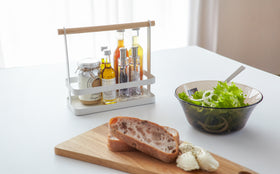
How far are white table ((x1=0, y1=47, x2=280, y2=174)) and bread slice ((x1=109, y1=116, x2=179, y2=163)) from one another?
103 millimetres

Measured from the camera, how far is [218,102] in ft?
3.40

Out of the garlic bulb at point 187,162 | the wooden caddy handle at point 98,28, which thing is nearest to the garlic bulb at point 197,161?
the garlic bulb at point 187,162

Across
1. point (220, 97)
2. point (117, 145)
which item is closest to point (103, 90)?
point (117, 145)

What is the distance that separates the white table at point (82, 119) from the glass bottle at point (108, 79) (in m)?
0.05

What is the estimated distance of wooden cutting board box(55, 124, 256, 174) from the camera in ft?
2.96

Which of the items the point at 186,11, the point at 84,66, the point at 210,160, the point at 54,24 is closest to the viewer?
the point at 210,160

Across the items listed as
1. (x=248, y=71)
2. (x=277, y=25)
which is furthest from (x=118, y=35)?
(x=277, y=25)

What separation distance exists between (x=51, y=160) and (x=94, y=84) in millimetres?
345

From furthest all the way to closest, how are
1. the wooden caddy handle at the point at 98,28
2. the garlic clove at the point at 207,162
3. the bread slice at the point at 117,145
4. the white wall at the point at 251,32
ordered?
the white wall at the point at 251,32, the wooden caddy handle at the point at 98,28, the bread slice at the point at 117,145, the garlic clove at the point at 207,162

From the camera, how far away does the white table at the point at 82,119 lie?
97cm

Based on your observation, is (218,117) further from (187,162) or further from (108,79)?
(108,79)

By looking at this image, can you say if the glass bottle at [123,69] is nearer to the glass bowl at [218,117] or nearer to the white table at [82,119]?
the white table at [82,119]

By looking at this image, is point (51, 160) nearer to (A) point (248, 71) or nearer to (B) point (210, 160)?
(B) point (210, 160)

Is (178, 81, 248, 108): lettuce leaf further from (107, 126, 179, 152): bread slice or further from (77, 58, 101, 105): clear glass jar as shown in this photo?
(77, 58, 101, 105): clear glass jar
